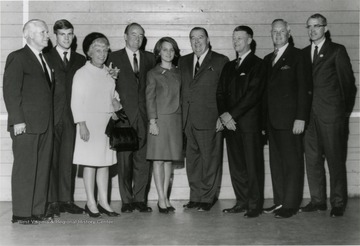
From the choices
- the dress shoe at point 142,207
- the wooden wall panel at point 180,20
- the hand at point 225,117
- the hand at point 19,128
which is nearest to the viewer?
the hand at point 19,128

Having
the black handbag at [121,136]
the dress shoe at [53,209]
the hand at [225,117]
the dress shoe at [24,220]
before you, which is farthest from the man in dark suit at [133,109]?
the dress shoe at [24,220]

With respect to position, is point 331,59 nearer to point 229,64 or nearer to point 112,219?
point 229,64

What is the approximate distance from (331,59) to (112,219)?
2822 mm

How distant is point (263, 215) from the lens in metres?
5.11

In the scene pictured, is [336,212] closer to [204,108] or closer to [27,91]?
[204,108]

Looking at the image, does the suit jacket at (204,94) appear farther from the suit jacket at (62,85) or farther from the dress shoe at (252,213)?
the suit jacket at (62,85)

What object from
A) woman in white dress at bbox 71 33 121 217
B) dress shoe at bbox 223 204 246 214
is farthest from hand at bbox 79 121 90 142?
dress shoe at bbox 223 204 246 214

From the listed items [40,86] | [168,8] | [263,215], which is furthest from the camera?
[168,8]

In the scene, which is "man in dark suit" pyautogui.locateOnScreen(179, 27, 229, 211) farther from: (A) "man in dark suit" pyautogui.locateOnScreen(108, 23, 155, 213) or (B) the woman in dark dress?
(A) "man in dark suit" pyautogui.locateOnScreen(108, 23, 155, 213)

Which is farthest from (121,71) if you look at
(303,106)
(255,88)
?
(303,106)

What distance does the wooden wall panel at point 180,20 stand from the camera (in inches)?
238

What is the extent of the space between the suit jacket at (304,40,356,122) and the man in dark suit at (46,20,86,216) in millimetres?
2544

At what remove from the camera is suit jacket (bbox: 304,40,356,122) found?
514 cm

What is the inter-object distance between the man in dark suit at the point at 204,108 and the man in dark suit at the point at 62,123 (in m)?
1.24
